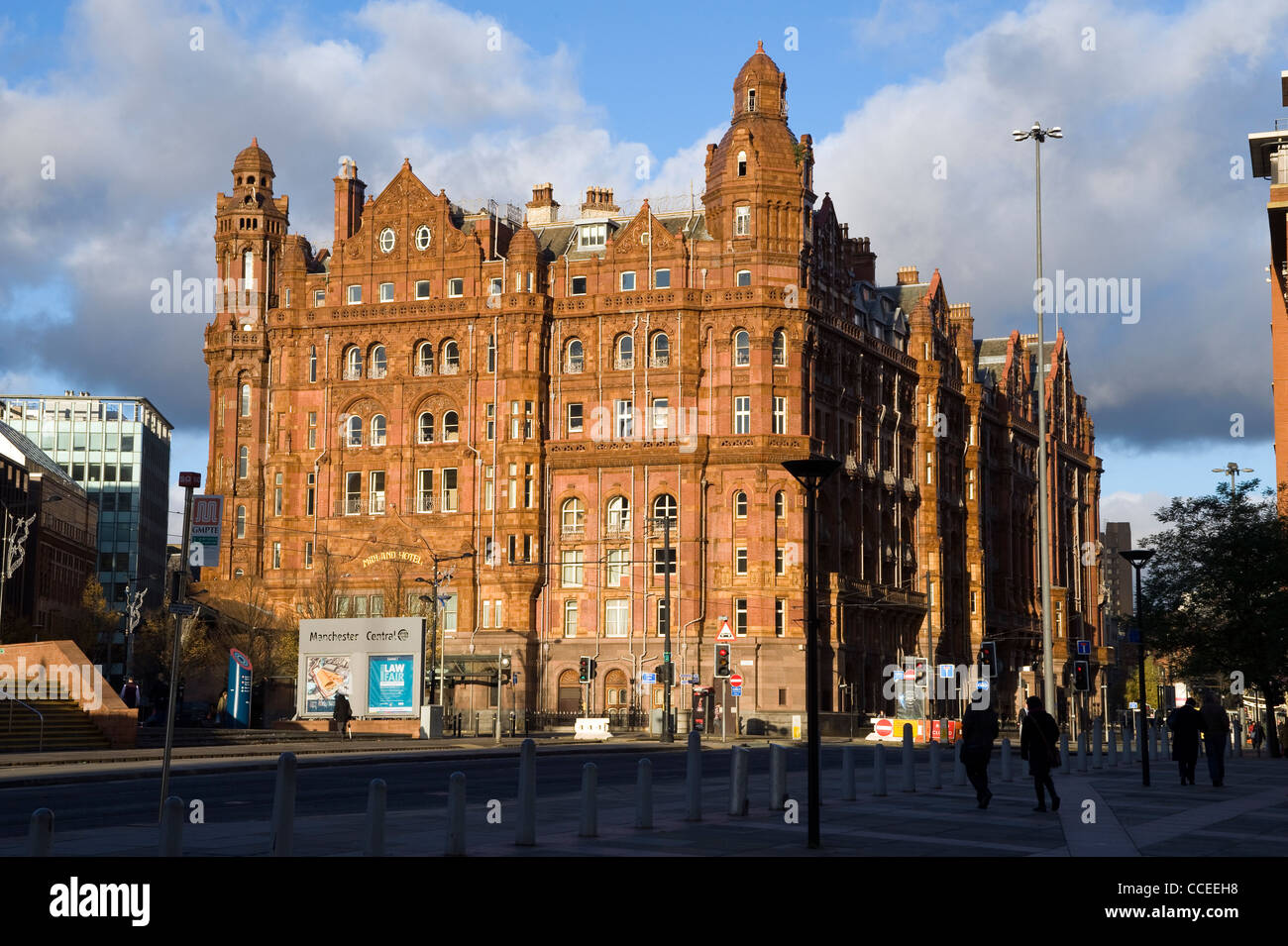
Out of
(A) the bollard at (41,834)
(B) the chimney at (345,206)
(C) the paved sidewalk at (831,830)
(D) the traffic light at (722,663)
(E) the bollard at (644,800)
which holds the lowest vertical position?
(C) the paved sidewalk at (831,830)

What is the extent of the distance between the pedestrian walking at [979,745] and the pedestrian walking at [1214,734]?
950 centimetres

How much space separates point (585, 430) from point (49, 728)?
1773 inches

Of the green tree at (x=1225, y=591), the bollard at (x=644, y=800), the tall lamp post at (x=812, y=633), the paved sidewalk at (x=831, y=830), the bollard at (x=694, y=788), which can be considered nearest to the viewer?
the paved sidewalk at (x=831, y=830)

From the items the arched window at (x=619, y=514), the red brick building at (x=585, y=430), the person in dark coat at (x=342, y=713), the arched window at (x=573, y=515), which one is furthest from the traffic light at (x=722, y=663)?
the arched window at (x=573, y=515)

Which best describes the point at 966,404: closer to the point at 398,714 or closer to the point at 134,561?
the point at 398,714

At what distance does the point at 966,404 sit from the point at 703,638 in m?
37.8

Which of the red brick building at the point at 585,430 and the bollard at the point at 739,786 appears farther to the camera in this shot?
the red brick building at the point at 585,430

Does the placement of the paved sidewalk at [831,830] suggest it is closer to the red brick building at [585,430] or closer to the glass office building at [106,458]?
the red brick building at [585,430]

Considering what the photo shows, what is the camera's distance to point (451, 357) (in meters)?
88.3

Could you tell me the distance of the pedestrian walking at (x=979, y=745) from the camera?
2481 cm

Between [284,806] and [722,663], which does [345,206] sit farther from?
[284,806]

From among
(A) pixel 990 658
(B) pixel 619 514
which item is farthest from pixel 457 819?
(B) pixel 619 514

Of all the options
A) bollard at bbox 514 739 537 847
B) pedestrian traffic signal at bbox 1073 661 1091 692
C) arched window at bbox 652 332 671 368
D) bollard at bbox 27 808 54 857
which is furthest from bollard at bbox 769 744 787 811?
arched window at bbox 652 332 671 368
